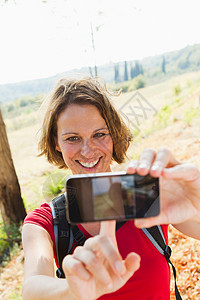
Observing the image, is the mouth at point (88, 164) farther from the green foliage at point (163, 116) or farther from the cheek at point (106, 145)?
the green foliage at point (163, 116)

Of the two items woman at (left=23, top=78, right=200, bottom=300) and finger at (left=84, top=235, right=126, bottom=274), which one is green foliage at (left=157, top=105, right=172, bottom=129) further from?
finger at (left=84, top=235, right=126, bottom=274)

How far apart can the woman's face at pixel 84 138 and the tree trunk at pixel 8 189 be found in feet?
9.00

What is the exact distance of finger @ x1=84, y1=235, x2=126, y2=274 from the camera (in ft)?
2.40

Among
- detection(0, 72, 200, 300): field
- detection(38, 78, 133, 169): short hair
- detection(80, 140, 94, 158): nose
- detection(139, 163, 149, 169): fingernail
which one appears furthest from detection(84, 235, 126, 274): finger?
detection(0, 72, 200, 300): field

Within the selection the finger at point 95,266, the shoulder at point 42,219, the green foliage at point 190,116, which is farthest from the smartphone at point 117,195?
the green foliage at point 190,116

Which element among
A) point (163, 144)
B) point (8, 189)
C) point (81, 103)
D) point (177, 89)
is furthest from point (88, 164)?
point (177, 89)

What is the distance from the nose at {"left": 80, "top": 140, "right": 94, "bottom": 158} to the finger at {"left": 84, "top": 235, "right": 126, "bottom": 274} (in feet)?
2.13

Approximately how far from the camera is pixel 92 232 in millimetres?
1311

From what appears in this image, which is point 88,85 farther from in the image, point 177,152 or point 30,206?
point 30,206

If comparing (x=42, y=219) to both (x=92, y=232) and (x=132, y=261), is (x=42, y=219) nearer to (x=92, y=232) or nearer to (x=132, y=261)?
(x=92, y=232)

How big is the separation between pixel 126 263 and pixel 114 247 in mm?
72

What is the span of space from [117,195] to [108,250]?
7.4 inches

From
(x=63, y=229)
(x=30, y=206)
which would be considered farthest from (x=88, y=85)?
(x=30, y=206)

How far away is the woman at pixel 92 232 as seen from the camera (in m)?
0.76
